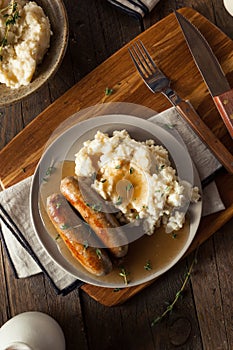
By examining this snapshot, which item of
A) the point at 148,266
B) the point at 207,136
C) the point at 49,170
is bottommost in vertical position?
the point at 148,266

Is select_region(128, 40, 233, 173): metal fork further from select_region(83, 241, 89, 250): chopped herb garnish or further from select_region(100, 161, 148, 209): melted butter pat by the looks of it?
select_region(83, 241, 89, 250): chopped herb garnish

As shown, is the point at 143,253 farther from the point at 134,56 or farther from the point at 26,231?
the point at 134,56

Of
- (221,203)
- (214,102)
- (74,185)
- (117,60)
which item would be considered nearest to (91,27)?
(117,60)

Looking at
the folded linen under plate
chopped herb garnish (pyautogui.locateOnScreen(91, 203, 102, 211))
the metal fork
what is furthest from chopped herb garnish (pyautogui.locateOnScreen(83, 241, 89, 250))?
the metal fork

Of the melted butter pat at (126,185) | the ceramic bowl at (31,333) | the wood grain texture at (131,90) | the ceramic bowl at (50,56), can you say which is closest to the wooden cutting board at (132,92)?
the wood grain texture at (131,90)

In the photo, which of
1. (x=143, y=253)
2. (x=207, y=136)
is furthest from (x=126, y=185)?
(x=207, y=136)

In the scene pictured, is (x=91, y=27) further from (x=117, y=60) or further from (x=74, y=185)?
(x=74, y=185)
